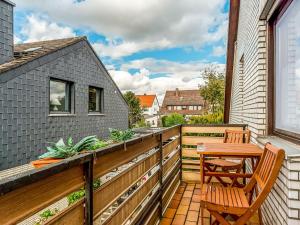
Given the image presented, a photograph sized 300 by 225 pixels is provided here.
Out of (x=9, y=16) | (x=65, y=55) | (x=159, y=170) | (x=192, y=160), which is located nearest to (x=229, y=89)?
(x=192, y=160)

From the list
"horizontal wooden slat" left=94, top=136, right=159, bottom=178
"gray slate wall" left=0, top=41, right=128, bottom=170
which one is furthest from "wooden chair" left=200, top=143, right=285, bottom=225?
"gray slate wall" left=0, top=41, right=128, bottom=170

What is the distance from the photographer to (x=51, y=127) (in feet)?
28.4

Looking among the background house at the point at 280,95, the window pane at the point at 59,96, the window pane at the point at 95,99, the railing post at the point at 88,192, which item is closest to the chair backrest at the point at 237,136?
the background house at the point at 280,95

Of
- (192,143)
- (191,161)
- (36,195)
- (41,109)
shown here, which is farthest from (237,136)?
(41,109)

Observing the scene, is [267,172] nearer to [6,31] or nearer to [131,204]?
[131,204]

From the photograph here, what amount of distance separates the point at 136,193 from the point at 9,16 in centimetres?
798

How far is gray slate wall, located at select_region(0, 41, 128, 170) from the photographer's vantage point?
276 inches

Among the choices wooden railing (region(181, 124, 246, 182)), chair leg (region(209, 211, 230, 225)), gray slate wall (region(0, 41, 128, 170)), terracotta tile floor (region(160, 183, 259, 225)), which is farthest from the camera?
gray slate wall (region(0, 41, 128, 170))

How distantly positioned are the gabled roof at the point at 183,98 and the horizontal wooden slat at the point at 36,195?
178 feet

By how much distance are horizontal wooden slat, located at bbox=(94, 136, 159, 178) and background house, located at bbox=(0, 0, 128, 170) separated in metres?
5.74

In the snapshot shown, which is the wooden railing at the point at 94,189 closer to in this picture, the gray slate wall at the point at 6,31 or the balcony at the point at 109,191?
the balcony at the point at 109,191

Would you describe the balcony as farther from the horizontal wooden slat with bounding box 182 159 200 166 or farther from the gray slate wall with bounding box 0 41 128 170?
the gray slate wall with bounding box 0 41 128 170

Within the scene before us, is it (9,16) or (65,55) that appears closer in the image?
(9,16)

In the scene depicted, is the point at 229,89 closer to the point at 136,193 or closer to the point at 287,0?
the point at 287,0
